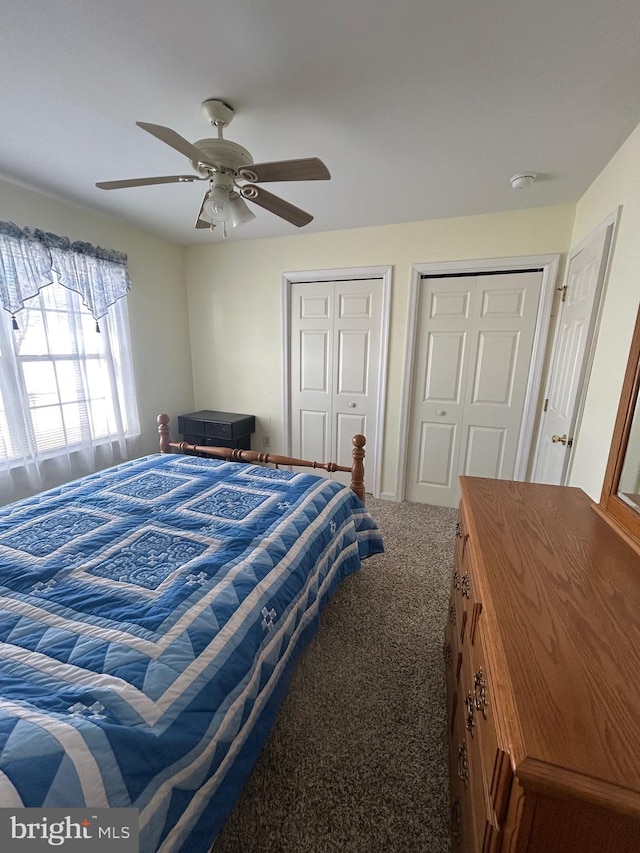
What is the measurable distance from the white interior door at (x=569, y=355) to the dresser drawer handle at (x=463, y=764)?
160cm

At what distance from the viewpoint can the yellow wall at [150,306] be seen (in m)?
2.59

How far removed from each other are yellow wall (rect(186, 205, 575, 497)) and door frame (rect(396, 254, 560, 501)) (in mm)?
54

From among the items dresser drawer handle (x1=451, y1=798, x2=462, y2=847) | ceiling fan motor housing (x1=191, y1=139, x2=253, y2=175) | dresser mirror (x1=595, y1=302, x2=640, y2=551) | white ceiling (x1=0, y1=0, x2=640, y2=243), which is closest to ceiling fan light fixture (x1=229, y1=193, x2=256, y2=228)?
ceiling fan motor housing (x1=191, y1=139, x2=253, y2=175)

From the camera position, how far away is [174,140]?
124 centimetres

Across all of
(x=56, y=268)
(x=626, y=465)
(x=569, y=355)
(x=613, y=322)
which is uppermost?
(x=56, y=268)

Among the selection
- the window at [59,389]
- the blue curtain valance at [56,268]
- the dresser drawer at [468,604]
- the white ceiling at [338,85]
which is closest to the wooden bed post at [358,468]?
the dresser drawer at [468,604]

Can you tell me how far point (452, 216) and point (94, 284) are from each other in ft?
9.33

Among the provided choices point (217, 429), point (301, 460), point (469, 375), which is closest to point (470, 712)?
point (301, 460)

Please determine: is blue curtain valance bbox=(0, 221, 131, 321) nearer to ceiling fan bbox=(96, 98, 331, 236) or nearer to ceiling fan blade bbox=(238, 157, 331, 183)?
ceiling fan bbox=(96, 98, 331, 236)

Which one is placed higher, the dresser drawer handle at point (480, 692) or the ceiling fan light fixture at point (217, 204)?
the ceiling fan light fixture at point (217, 204)

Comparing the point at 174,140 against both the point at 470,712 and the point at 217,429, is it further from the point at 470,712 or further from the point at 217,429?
the point at 217,429

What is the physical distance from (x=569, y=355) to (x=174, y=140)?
2.36 m

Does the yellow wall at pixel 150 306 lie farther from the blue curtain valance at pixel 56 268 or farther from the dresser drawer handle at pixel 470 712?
the dresser drawer handle at pixel 470 712

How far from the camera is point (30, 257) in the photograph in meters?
2.27
